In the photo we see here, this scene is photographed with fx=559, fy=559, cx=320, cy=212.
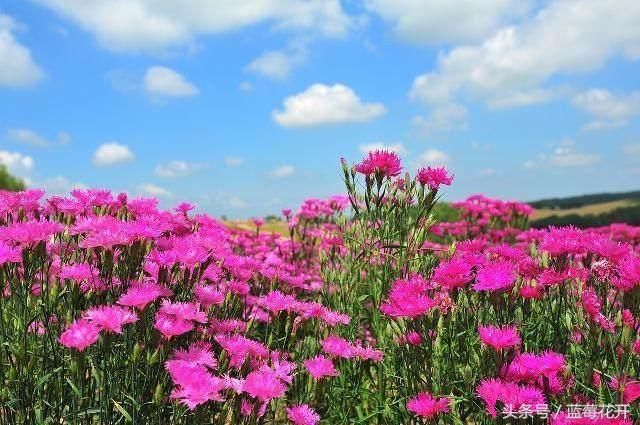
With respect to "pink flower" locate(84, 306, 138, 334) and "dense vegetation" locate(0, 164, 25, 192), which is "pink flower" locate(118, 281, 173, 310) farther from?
"dense vegetation" locate(0, 164, 25, 192)

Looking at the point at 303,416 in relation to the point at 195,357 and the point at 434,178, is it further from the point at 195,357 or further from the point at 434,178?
the point at 434,178

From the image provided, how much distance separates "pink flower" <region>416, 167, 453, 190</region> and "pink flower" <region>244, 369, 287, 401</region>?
198 centimetres

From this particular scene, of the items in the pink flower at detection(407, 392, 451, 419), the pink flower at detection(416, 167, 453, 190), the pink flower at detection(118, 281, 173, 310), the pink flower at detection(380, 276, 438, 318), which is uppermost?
the pink flower at detection(416, 167, 453, 190)

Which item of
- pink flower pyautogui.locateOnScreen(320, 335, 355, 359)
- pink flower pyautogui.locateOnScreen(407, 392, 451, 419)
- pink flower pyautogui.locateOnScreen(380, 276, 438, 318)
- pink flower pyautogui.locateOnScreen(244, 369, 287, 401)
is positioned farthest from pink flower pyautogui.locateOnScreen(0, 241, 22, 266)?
pink flower pyautogui.locateOnScreen(407, 392, 451, 419)

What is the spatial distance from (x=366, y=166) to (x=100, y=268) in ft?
6.20

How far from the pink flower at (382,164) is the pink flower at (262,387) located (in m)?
1.85

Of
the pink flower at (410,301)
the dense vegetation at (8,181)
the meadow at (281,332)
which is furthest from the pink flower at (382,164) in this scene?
the dense vegetation at (8,181)

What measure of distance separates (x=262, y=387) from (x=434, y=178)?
2.09 m

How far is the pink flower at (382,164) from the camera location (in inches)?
152

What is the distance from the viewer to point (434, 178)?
154 inches

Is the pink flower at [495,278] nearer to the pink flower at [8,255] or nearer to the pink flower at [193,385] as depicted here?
the pink flower at [193,385]

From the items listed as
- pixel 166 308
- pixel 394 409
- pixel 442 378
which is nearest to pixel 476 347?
pixel 442 378

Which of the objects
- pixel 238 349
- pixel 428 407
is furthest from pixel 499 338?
pixel 238 349

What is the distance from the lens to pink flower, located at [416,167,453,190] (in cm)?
391
